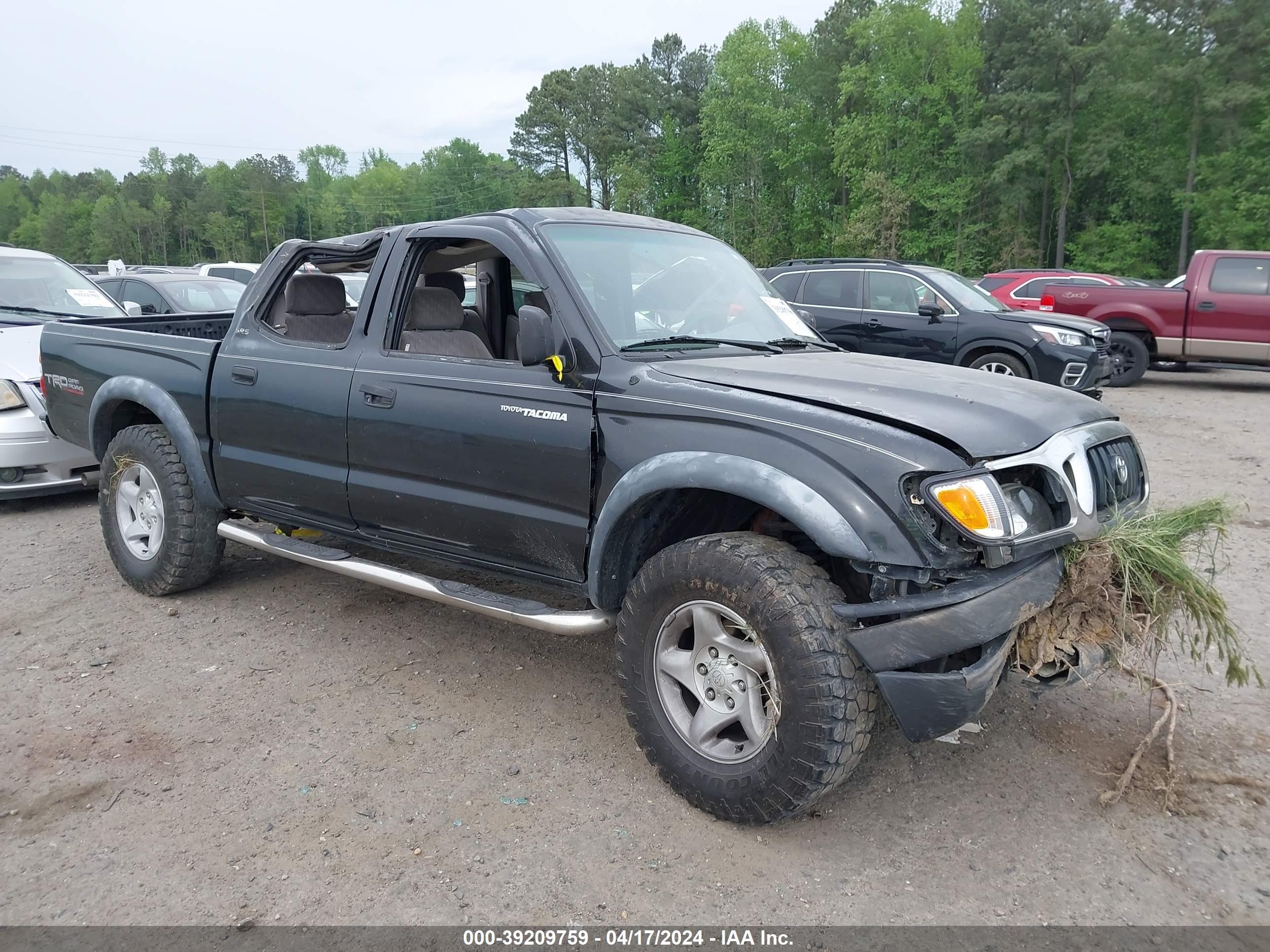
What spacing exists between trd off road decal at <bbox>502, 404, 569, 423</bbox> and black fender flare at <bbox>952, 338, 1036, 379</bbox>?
8058mm

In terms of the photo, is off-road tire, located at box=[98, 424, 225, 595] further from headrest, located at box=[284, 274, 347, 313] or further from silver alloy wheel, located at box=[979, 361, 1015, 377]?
silver alloy wheel, located at box=[979, 361, 1015, 377]

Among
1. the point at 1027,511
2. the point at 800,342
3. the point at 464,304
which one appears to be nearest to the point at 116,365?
the point at 464,304

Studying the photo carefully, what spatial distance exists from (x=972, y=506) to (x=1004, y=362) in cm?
867

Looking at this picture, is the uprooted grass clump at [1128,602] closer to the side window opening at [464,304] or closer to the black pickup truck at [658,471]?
the black pickup truck at [658,471]

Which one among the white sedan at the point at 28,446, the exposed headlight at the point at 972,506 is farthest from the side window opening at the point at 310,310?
the exposed headlight at the point at 972,506

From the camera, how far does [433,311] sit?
14.0ft

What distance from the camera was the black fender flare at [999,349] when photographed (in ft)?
33.7

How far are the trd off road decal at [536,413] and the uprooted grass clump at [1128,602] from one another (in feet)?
5.72

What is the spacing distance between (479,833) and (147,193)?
12173 centimetres

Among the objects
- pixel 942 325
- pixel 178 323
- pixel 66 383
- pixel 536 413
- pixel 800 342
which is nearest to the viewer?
pixel 536 413

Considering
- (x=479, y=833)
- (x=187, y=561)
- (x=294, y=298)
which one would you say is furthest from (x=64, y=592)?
(x=479, y=833)

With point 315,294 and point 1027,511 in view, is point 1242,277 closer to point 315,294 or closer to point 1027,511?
point 1027,511

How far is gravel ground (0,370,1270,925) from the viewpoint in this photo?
2.55m

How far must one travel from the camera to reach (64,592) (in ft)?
16.8
